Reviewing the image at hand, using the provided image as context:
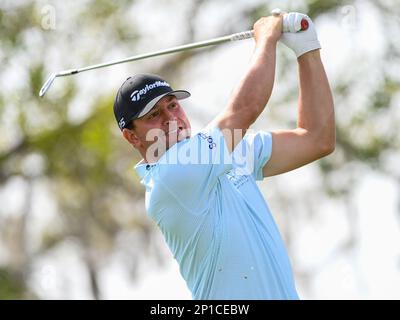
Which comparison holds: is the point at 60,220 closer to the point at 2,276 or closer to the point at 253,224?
the point at 2,276

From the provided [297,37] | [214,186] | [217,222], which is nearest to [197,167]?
[214,186]

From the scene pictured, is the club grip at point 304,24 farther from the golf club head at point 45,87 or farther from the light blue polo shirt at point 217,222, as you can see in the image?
the golf club head at point 45,87

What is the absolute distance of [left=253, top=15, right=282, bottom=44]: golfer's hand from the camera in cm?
619

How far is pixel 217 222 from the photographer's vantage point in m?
5.87

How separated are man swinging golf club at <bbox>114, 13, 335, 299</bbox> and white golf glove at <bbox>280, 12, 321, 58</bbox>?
0.30 feet

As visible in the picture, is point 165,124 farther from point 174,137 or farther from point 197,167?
point 197,167

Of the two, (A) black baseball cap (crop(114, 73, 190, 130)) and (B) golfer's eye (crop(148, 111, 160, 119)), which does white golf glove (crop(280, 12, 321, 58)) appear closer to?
(A) black baseball cap (crop(114, 73, 190, 130))

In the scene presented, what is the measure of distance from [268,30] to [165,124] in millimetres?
698

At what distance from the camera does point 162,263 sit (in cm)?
2575

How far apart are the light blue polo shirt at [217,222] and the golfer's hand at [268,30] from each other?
1.87 feet

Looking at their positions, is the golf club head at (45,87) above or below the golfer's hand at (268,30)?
above

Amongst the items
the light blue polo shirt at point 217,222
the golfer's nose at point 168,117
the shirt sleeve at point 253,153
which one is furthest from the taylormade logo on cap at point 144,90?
the shirt sleeve at point 253,153

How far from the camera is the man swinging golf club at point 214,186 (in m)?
5.81

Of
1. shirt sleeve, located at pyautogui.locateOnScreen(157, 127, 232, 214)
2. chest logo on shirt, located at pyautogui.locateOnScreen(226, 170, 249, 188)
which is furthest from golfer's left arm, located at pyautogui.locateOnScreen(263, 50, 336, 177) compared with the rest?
shirt sleeve, located at pyautogui.locateOnScreen(157, 127, 232, 214)
